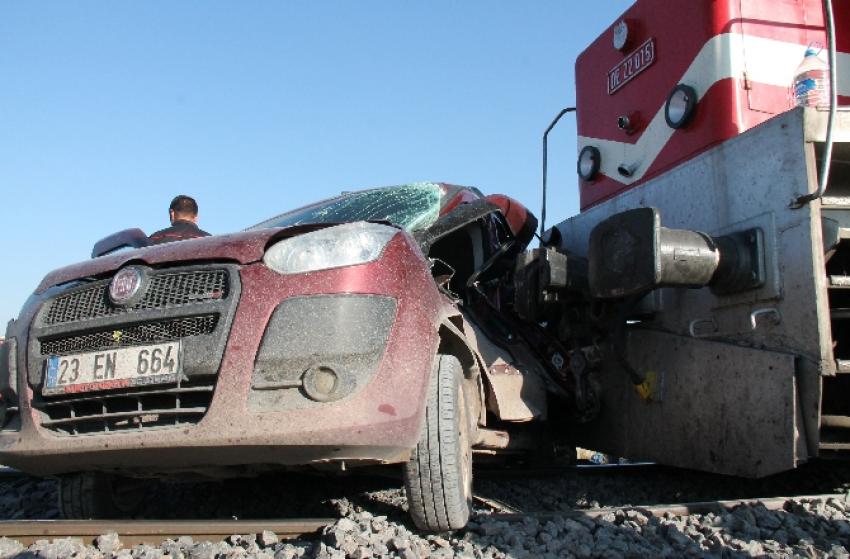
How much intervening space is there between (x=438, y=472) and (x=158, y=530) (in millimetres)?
1112

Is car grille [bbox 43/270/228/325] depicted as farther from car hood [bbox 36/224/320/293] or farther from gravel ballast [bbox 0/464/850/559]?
gravel ballast [bbox 0/464/850/559]

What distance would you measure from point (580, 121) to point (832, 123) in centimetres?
262

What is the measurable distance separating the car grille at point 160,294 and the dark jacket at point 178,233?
1319mm

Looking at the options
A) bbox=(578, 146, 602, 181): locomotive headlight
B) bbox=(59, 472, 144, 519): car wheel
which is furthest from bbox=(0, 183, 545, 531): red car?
bbox=(578, 146, 602, 181): locomotive headlight

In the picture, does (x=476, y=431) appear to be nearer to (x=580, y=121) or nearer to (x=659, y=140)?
(x=659, y=140)

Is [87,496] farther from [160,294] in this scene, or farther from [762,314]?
[762,314]

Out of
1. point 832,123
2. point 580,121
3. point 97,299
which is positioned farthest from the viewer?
point 580,121

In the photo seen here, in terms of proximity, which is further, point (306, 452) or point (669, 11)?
point (669, 11)

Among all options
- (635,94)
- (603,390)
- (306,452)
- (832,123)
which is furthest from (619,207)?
(306,452)

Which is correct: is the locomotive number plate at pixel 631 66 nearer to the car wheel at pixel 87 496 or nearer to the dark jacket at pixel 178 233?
the dark jacket at pixel 178 233

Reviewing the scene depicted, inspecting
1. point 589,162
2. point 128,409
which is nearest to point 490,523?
point 128,409

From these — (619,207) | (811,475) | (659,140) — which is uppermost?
(659,140)

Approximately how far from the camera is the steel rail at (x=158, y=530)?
291cm

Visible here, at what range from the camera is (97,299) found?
304cm
